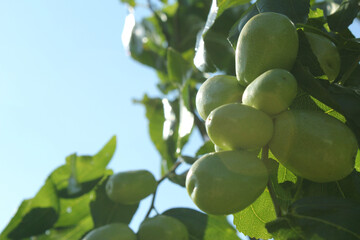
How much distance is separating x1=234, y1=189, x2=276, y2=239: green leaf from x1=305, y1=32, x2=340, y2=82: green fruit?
0.21 meters

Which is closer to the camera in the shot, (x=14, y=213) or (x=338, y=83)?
(x=338, y=83)

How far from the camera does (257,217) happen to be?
2.38 ft

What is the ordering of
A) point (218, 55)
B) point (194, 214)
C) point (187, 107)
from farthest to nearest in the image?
point (218, 55), point (187, 107), point (194, 214)

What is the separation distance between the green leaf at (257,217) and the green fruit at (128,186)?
8.6 inches

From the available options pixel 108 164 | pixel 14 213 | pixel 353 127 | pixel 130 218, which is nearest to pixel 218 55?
pixel 108 164

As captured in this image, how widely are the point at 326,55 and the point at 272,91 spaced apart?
0.12 metres

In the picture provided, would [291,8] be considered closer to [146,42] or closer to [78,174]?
[78,174]

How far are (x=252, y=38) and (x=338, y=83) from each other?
148 millimetres

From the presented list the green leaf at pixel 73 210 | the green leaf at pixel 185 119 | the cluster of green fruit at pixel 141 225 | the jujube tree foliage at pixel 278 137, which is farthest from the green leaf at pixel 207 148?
the green leaf at pixel 73 210

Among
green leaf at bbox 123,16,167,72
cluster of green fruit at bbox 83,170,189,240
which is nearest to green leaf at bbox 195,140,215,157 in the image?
cluster of green fruit at bbox 83,170,189,240

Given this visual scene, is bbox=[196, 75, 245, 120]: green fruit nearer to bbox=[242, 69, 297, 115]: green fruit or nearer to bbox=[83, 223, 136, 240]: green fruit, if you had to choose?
bbox=[242, 69, 297, 115]: green fruit

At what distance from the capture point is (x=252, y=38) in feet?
1.91

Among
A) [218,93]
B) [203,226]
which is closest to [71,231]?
[203,226]

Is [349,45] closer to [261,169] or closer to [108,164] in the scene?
[261,169]
